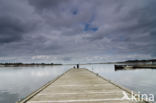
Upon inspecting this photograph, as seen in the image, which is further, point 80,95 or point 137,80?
point 137,80

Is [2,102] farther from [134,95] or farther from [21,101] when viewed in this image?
[134,95]

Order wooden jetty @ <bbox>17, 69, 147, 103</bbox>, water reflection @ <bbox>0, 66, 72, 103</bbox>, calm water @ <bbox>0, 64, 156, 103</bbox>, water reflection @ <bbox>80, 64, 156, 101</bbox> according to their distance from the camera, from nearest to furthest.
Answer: wooden jetty @ <bbox>17, 69, 147, 103</bbox> → water reflection @ <bbox>0, 66, 72, 103</bbox> → calm water @ <bbox>0, 64, 156, 103</bbox> → water reflection @ <bbox>80, 64, 156, 101</bbox>

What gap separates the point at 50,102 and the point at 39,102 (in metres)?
0.49

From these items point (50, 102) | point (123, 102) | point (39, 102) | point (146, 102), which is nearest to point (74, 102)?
point (50, 102)

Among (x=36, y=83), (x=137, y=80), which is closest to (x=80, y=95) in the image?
(x=36, y=83)

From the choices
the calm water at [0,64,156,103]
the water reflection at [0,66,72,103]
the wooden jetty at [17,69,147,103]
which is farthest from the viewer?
the calm water at [0,64,156,103]

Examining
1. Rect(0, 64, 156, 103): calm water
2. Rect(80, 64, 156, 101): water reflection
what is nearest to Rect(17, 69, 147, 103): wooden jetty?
Rect(0, 64, 156, 103): calm water

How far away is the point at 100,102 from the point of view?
16.2ft

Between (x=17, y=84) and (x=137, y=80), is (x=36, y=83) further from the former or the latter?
(x=137, y=80)

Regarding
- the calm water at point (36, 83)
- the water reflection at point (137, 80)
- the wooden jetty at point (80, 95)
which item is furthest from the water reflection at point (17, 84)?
the water reflection at point (137, 80)

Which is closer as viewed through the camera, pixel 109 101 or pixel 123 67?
pixel 109 101

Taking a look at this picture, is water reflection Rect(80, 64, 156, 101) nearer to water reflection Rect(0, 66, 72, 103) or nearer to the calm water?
the calm water

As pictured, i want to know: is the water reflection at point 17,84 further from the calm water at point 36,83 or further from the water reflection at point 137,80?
the water reflection at point 137,80

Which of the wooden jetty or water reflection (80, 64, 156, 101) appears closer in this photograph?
the wooden jetty
